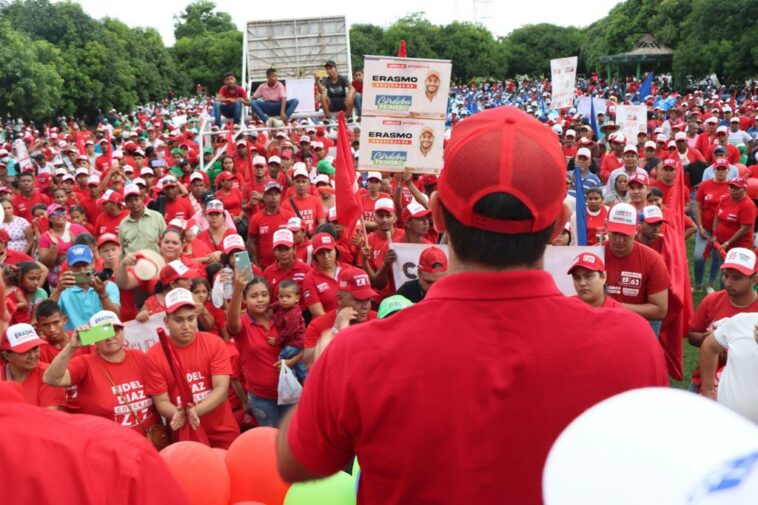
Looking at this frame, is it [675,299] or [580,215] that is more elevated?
[580,215]

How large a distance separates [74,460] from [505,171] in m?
0.92

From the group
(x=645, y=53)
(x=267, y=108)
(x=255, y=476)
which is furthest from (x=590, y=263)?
(x=645, y=53)

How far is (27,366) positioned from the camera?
523 cm

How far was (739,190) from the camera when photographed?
971 cm

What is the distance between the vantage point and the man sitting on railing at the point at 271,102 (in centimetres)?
1816

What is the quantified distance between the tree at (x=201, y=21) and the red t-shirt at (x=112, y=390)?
96969 millimetres

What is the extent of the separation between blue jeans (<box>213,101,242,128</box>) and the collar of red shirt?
55.3 feet

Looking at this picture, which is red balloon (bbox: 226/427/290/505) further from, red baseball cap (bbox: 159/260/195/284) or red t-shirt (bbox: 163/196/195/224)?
red t-shirt (bbox: 163/196/195/224)

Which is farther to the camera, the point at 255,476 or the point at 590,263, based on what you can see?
the point at 590,263

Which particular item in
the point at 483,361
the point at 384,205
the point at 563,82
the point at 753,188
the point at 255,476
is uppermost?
the point at 563,82

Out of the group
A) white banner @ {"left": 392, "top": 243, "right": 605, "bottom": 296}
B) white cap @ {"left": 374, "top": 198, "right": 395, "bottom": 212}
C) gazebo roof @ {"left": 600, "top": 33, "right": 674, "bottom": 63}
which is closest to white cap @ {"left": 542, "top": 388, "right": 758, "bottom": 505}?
white banner @ {"left": 392, "top": 243, "right": 605, "bottom": 296}

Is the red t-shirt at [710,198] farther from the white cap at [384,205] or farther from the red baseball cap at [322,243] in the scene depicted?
the red baseball cap at [322,243]

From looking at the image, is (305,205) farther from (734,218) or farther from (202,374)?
(734,218)

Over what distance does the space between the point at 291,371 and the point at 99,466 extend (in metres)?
4.51
